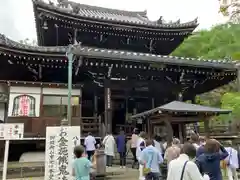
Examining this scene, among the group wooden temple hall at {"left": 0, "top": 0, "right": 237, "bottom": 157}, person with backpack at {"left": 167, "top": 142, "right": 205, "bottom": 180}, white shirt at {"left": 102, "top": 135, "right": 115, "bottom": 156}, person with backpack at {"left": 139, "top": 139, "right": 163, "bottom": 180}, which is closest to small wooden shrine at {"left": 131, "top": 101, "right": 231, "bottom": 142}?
white shirt at {"left": 102, "top": 135, "right": 115, "bottom": 156}

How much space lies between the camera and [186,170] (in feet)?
11.4

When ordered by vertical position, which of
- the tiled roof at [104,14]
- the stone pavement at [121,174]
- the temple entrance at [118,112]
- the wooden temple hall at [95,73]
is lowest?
the stone pavement at [121,174]

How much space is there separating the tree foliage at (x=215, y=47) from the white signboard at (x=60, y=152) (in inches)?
568

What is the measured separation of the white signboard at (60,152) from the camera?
7.56 meters

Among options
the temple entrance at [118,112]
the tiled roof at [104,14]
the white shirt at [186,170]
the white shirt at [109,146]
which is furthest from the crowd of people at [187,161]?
the tiled roof at [104,14]

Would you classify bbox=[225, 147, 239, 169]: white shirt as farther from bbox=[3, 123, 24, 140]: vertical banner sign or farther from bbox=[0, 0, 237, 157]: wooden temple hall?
bbox=[3, 123, 24, 140]: vertical banner sign

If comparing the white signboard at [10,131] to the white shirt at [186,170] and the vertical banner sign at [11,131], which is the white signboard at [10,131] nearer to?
the vertical banner sign at [11,131]

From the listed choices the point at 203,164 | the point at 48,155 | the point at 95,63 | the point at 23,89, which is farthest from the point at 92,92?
the point at 203,164

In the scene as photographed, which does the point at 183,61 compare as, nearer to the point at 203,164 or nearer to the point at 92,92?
the point at 92,92

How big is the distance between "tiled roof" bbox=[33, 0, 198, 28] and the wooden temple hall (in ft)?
0.25

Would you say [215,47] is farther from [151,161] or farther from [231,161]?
[151,161]

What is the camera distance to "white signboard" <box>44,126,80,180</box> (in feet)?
24.8

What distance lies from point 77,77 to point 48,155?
22.2 feet

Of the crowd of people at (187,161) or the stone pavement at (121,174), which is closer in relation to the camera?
the crowd of people at (187,161)
